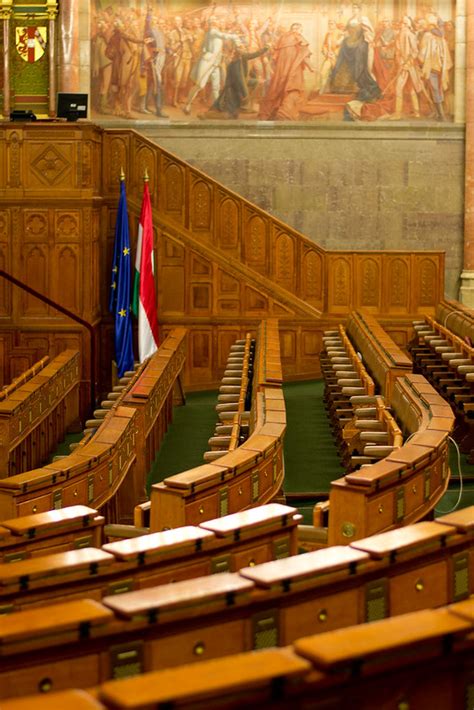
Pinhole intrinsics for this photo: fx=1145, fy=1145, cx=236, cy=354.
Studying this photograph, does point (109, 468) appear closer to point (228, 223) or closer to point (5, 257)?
point (5, 257)

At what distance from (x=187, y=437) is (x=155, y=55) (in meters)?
7.16

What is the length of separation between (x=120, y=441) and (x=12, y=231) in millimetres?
5708

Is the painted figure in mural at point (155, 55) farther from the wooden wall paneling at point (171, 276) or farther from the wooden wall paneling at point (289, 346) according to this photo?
the wooden wall paneling at point (289, 346)

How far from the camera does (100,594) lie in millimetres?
3488

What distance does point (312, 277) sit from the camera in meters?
12.8

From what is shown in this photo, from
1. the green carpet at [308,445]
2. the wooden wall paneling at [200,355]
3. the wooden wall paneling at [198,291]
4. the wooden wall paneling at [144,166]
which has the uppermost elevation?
the wooden wall paneling at [144,166]

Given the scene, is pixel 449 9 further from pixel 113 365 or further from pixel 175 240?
pixel 113 365

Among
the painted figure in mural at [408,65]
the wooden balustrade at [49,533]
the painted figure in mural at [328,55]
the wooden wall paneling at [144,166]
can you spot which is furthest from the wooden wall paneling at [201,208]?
the wooden balustrade at [49,533]

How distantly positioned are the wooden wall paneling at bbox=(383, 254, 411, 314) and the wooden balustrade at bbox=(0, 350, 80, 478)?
3645 millimetres

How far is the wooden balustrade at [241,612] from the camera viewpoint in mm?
2777

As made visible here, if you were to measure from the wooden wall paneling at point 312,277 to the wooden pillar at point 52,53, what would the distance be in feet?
14.2

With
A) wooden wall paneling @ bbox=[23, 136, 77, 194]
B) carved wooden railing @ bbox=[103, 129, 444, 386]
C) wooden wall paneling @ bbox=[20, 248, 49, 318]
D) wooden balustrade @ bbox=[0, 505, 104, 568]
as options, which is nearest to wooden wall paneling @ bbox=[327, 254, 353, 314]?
carved wooden railing @ bbox=[103, 129, 444, 386]

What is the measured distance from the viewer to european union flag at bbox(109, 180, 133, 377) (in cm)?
1202

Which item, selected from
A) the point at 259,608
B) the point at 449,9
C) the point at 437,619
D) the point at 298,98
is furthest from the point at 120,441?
the point at 449,9
